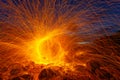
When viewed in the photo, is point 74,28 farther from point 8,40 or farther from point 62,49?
point 8,40

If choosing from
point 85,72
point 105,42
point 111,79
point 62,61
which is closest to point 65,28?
point 62,61

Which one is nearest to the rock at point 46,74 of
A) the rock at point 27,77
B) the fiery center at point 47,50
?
the rock at point 27,77

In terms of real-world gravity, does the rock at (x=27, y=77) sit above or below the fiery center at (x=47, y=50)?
below

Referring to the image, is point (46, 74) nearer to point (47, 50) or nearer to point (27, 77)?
point (27, 77)

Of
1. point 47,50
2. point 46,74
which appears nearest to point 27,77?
point 46,74

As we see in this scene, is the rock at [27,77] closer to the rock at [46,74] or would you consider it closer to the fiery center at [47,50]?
the rock at [46,74]

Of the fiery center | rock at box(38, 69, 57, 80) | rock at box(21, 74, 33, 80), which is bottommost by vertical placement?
rock at box(38, 69, 57, 80)

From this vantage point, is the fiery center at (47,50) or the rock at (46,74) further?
the fiery center at (47,50)

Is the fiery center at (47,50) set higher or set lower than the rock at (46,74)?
higher

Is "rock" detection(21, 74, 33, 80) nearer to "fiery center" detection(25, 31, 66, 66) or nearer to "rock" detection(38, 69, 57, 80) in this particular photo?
"rock" detection(38, 69, 57, 80)

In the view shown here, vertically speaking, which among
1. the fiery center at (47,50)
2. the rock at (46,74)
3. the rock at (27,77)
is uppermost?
the fiery center at (47,50)

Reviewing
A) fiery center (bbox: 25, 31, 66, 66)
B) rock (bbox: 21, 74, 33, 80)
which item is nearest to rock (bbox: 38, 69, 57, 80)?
rock (bbox: 21, 74, 33, 80)
